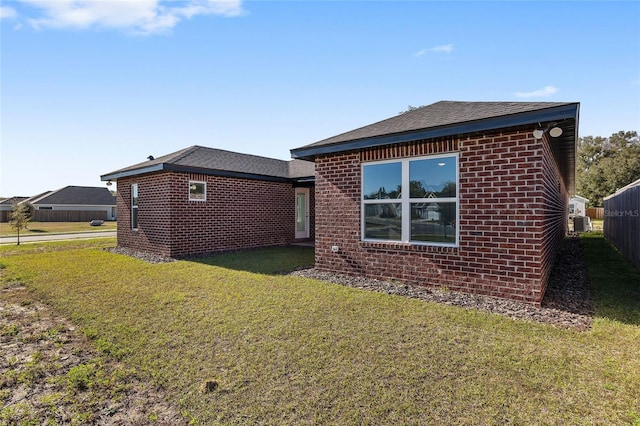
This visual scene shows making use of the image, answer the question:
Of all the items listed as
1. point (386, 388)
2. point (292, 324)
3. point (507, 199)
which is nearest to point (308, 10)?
point (507, 199)

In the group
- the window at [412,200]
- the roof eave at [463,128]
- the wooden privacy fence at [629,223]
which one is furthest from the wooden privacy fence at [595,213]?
the window at [412,200]

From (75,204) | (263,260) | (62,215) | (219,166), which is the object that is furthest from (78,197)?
(263,260)

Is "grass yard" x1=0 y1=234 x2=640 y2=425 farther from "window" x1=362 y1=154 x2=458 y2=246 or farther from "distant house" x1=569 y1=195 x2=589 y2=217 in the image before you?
"distant house" x1=569 y1=195 x2=589 y2=217

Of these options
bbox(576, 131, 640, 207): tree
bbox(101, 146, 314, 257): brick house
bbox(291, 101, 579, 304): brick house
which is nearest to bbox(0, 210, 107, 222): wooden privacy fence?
bbox(101, 146, 314, 257): brick house

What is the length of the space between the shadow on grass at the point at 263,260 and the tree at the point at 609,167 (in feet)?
125

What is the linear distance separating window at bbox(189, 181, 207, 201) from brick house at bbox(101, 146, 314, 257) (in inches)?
1.3

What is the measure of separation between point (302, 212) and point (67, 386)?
1215 cm

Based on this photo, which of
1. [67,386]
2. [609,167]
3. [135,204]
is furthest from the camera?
[609,167]

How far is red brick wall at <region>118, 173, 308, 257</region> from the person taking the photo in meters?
10.4

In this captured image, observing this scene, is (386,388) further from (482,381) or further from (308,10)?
(308,10)

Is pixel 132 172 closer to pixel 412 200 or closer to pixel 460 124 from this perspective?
pixel 412 200

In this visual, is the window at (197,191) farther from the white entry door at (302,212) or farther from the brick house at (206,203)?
the white entry door at (302,212)

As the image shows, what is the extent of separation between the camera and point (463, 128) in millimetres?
5449

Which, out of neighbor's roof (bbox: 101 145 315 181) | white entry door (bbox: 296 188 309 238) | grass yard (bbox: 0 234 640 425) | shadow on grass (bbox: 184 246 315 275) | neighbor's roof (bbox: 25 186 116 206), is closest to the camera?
grass yard (bbox: 0 234 640 425)
